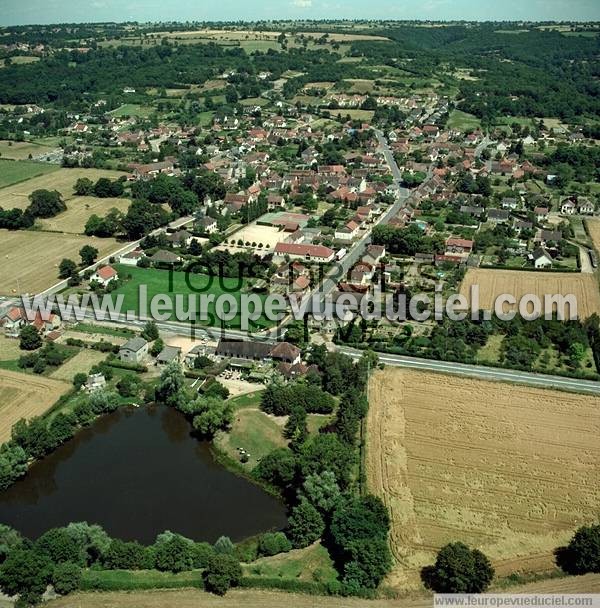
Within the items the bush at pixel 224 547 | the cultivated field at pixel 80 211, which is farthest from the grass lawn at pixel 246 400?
the cultivated field at pixel 80 211

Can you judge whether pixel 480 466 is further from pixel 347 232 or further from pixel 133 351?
pixel 347 232

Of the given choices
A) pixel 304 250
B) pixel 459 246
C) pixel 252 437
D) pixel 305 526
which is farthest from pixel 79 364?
pixel 459 246

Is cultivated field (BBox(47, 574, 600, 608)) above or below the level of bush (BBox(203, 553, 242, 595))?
below

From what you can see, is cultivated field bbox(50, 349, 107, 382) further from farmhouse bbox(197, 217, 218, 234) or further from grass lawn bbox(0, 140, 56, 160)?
grass lawn bbox(0, 140, 56, 160)

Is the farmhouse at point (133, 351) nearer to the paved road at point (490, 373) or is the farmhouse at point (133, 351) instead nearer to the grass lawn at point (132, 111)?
the paved road at point (490, 373)

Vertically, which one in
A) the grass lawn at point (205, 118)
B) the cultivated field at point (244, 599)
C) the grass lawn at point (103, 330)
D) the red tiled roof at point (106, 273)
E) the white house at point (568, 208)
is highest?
the grass lawn at point (205, 118)

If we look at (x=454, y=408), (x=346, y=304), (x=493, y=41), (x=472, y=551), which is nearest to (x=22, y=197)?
(x=346, y=304)

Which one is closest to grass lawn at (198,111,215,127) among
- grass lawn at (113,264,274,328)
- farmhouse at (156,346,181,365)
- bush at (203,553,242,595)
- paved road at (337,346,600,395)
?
grass lawn at (113,264,274,328)
